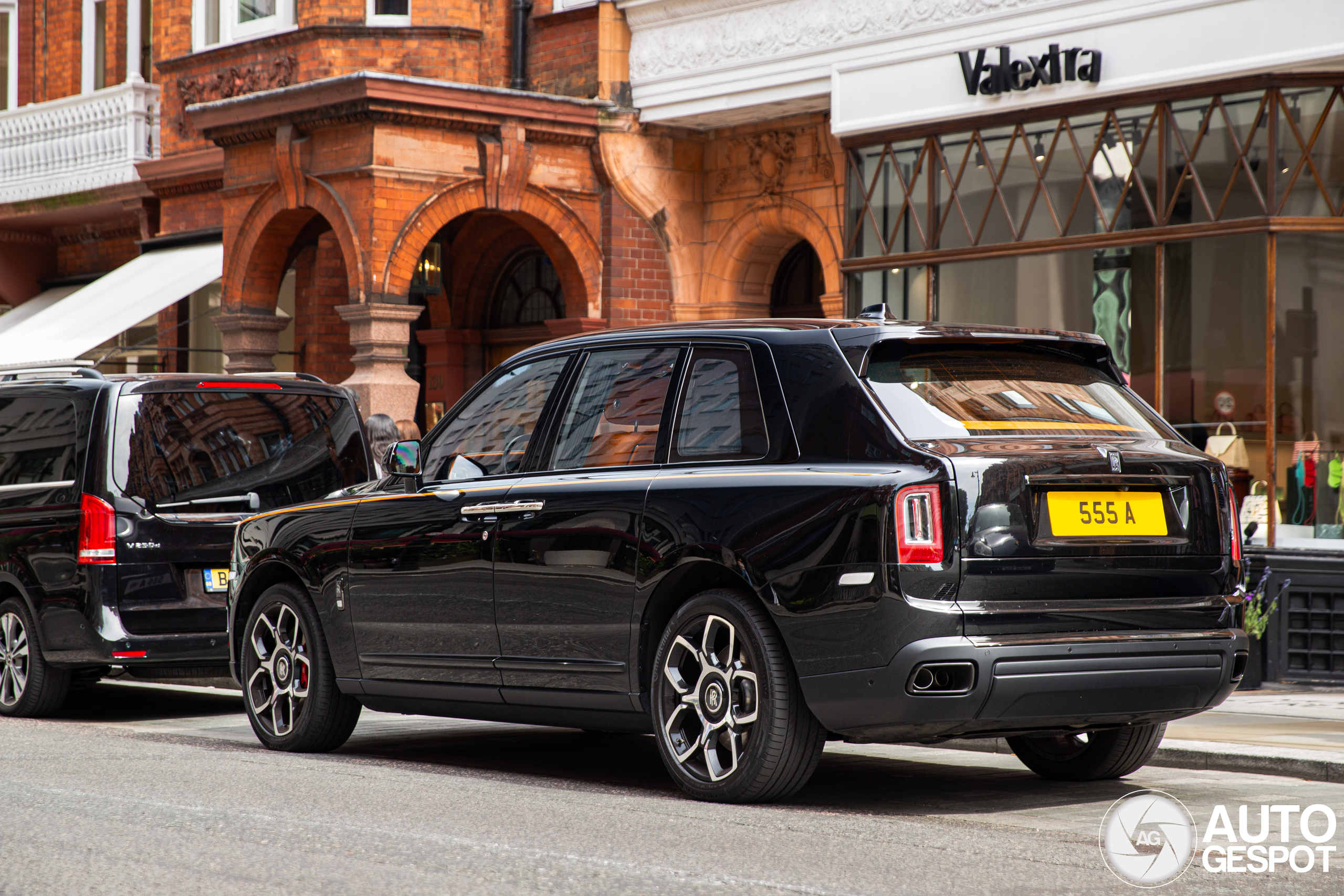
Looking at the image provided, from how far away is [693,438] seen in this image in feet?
22.4

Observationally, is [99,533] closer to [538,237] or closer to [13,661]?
[13,661]

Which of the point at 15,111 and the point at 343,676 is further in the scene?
the point at 15,111

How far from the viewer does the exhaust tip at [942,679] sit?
5.89 metres

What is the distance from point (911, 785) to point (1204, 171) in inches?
322

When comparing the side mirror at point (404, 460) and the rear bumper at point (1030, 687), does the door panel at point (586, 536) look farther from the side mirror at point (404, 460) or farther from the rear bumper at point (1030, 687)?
the rear bumper at point (1030, 687)

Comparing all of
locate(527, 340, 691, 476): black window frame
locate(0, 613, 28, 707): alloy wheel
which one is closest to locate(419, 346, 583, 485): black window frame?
locate(527, 340, 691, 476): black window frame

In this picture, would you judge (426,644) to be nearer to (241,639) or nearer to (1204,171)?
(241,639)

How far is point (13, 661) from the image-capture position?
34.9ft

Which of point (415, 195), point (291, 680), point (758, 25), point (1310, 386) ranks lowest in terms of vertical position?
point (291, 680)

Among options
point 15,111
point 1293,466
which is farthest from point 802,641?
point 15,111

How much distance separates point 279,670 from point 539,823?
280 cm

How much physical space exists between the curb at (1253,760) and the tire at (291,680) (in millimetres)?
3759

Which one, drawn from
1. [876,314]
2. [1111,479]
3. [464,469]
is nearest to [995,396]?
[1111,479]

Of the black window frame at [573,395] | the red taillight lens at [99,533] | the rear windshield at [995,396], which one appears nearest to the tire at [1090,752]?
the rear windshield at [995,396]
